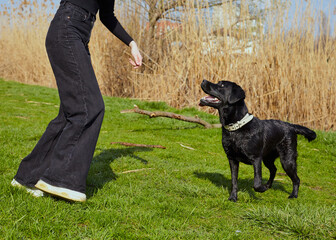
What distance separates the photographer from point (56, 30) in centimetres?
277

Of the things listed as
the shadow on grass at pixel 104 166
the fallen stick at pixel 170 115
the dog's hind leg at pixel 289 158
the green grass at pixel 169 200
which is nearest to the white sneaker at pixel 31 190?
the green grass at pixel 169 200

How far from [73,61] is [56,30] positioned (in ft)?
0.94

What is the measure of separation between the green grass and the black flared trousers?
0.99ft

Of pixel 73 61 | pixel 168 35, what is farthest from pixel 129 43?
pixel 168 35

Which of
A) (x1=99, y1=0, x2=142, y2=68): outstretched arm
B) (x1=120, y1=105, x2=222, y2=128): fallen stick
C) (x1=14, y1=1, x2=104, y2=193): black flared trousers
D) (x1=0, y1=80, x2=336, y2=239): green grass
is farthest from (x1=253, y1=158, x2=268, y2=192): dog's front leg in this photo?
(x1=120, y1=105, x2=222, y2=128): fallen stick

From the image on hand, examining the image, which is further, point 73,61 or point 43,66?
point 43,66

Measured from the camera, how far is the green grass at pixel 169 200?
2600 millimetres

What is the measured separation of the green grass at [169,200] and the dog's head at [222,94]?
0.95 meters

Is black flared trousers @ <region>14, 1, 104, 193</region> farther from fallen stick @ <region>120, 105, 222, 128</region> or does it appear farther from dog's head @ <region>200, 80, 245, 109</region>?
fallen stick @ <region>120, 105, 222, 128</region>

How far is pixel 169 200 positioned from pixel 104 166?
1.38 meters

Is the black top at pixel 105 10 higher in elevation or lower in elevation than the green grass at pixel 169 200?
higher

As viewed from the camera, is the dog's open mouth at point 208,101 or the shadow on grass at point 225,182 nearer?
the dog's open mouth at point 208,101

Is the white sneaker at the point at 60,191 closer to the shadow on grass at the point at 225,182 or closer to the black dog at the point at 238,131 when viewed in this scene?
the black dog at the point at 238,131

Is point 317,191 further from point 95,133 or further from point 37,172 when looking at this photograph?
point 37,172
